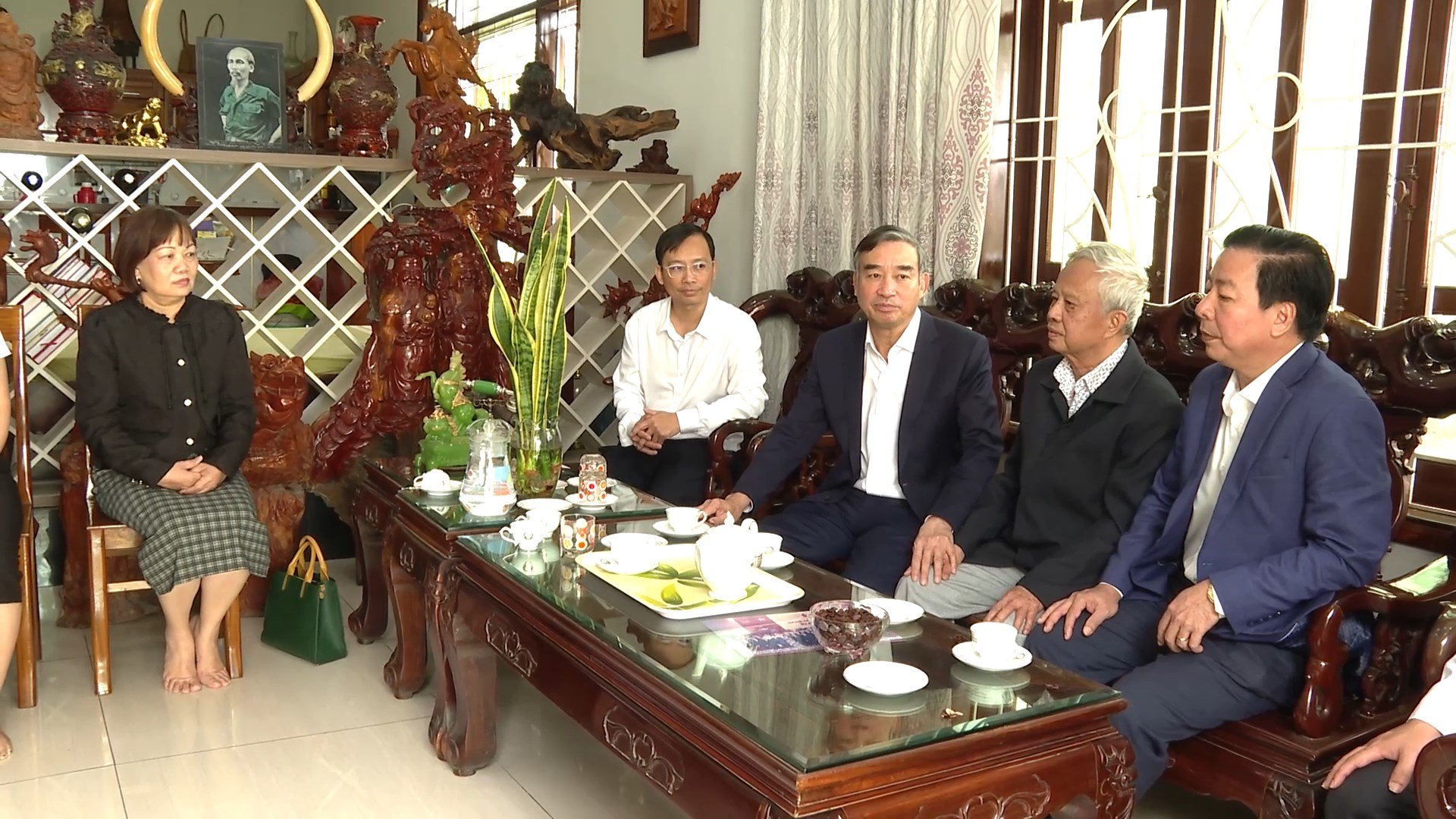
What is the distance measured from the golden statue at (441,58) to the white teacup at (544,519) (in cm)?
197

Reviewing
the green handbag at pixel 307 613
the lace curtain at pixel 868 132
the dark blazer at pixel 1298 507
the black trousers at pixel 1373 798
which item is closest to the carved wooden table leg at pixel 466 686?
the green handbag at pixel 307 613


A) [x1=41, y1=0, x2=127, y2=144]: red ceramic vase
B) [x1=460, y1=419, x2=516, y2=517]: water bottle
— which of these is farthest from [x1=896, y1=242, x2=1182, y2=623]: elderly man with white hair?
[x1=41, y1=0, x2=127, y2=144]: red ceramic vase

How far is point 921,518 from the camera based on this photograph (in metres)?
2.84

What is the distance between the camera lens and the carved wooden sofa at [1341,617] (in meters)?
1.92

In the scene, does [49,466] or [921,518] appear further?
[49,466]

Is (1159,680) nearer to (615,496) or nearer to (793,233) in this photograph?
(615,496)

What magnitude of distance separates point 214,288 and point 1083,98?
2.62 metres

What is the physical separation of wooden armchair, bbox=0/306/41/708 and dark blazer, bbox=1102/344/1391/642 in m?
2.48

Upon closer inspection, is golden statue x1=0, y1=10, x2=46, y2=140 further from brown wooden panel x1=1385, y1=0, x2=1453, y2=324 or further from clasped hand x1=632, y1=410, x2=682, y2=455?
brown wooden panel x1=1385, y1=0, x2=1453, y2=324

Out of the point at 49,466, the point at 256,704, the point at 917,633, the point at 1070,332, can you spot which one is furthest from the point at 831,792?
the point at 49,466

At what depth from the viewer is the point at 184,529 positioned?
9.33 feet

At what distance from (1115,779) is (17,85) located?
11.3ft

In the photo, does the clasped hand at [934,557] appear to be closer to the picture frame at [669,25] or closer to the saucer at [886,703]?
the saucer at [886,703]

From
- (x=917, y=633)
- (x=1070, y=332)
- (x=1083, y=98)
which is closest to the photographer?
(x=917, y=633)
